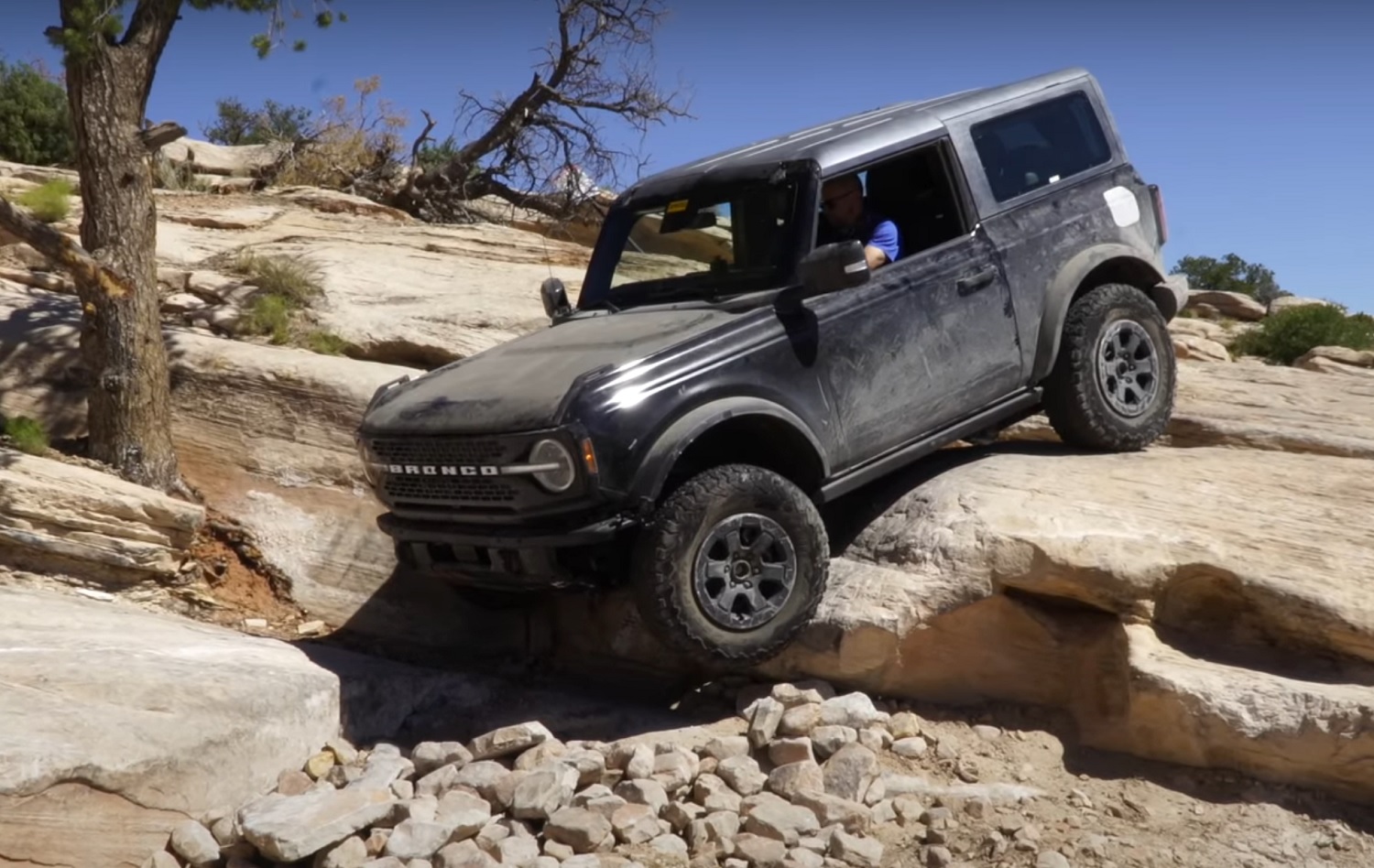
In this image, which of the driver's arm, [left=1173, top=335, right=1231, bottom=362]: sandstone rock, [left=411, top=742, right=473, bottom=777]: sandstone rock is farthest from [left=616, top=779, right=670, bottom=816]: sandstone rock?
[left=1173, top=335, right=1231, bottom=362]: sandstone rock

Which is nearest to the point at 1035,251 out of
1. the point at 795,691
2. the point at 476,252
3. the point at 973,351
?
the point at 973,351

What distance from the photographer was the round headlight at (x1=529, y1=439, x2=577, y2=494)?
4.90 m

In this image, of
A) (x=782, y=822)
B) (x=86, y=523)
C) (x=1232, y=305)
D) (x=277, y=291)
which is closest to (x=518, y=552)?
(x=782, y=822)

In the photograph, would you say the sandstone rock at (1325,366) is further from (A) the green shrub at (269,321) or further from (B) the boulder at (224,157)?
(B) the boulder at (224,157)

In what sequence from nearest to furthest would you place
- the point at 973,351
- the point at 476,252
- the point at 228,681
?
the point at 228,681, the point at 973,351, the point at 476,252

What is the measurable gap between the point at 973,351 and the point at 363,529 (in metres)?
3.44

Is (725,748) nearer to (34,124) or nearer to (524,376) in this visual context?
(524,376)

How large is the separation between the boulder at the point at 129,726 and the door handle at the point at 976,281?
10.8ft

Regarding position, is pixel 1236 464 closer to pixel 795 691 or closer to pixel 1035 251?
pixel 1035 251

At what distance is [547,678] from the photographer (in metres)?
6.44

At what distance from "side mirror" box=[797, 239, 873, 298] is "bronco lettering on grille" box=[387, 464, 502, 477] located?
1.50m

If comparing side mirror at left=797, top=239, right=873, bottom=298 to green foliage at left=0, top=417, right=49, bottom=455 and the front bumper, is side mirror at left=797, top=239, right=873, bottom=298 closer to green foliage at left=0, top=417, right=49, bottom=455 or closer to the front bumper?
the front bumper

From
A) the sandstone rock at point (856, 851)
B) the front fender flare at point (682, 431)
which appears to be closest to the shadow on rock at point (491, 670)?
the front fender flare at point (682, 431)

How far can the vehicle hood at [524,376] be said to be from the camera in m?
5.11
